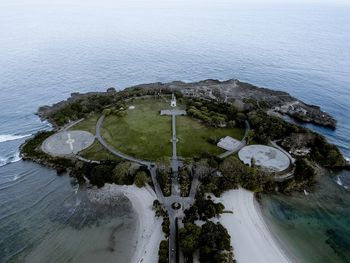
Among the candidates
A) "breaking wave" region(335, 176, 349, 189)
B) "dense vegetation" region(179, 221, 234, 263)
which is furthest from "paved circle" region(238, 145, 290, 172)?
"dense vegetation" region(179, 221, 234, 263)

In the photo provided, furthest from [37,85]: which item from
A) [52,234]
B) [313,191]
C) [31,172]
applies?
[313,191]

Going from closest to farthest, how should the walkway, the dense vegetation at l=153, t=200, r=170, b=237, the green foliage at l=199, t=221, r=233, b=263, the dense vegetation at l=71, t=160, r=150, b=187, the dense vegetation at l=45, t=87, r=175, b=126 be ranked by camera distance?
the green foliage at l=199, t=221, r=233, b=263
the dense vegetation at l=153, t=200, r=170, b=237
the dense vegetation at l=71, t=160, r=150, b=187
the walkway
the dense vegetation at l=45, t=87, r=175, b=126

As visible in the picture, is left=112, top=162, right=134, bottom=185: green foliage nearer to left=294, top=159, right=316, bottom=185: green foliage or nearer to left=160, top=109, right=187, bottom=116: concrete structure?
left=160, top=109, right=187, bottom=116: concrete structure

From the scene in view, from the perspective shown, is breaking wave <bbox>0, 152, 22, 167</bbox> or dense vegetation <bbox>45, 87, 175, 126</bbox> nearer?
breaking wave <bbox>0, 152, 22, 167</bbox>

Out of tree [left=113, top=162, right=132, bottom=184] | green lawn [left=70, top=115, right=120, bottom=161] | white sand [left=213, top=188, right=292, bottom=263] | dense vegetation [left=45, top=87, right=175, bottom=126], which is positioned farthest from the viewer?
dense vegetation [left=45, top=87, right=175, bottom=126]

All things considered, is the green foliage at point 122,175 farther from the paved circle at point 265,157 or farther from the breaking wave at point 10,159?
the breaking wave at point 10,159

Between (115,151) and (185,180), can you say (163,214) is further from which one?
(115,151)

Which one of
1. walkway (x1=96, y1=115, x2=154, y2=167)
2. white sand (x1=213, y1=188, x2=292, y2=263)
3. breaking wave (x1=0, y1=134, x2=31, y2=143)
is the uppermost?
walkway (x1=96, y1=115, x2=154, y2=167)

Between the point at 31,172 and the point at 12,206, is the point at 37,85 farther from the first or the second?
the point at 12,206
